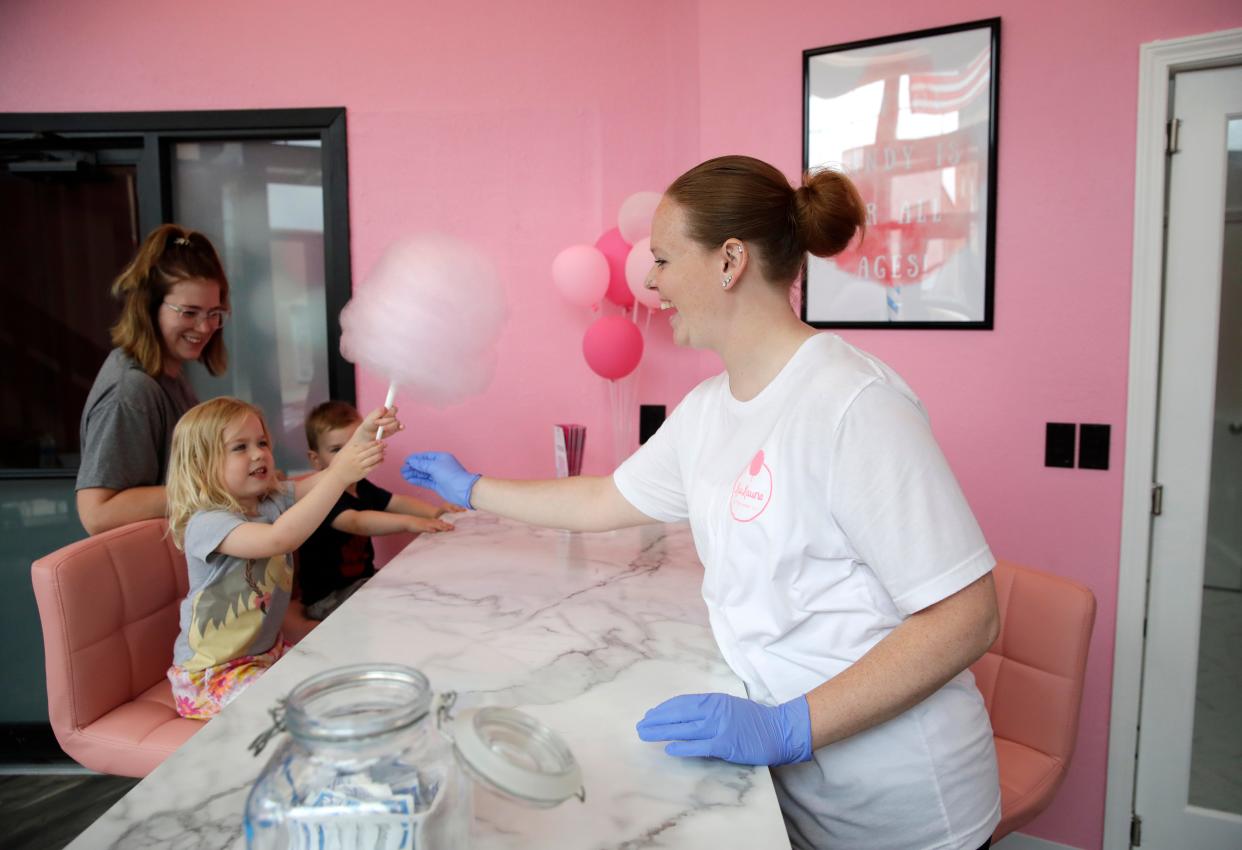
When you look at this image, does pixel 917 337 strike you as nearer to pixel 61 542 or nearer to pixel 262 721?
pixel 262 721

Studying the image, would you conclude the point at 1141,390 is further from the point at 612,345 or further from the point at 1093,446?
the point at 612,345

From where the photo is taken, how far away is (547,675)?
4.09ft

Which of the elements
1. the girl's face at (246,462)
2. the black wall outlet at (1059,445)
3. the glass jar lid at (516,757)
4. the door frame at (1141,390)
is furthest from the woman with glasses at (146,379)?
the door frame at (1141,390)

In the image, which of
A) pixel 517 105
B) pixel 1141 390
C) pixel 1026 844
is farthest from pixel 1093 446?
pixel 517 105

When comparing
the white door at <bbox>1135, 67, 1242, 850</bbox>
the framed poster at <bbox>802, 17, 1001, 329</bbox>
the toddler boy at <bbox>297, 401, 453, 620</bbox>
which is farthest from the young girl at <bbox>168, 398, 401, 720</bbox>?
the white door at <bbox>1135, 67, 1242, 850</bbox>

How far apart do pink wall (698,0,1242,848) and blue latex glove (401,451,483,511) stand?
56.7 inches

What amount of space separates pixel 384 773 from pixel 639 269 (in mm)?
1960

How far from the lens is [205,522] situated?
6.07 feet

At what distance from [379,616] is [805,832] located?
32.0 inches

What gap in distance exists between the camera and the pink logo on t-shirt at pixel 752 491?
3.88 feet

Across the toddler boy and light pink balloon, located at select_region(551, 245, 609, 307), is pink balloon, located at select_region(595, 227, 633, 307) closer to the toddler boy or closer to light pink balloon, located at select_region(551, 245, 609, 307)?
light pink balloon, located at select_region(551, 245, 609, 307)

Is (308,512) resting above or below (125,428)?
below

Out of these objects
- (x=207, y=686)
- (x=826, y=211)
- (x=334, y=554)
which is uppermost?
(x=826, y=211)

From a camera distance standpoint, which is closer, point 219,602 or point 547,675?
point 547,675
